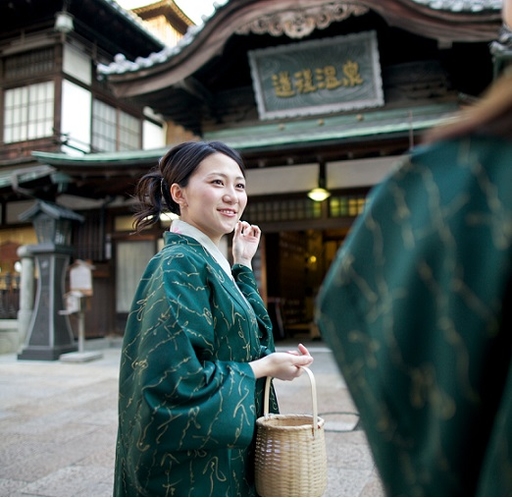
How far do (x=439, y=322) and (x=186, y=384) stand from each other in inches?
34.3

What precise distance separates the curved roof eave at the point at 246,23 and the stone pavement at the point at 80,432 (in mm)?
5395

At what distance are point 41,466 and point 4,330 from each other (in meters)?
8.34

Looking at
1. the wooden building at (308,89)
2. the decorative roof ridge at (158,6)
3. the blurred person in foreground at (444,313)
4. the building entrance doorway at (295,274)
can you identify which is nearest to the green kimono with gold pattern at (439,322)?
the blurred person in foreground at (444,313)

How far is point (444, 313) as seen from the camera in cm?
55

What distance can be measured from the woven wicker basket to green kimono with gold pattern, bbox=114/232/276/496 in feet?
0.30

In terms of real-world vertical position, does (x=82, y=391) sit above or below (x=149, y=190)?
below

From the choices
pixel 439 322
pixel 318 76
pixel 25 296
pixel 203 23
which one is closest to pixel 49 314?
pixel 25 296

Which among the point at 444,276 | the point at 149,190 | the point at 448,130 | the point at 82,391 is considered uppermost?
the point at 149,190

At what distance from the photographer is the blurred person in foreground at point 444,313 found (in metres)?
0.53

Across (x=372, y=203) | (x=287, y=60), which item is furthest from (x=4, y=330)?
(x=372, y=203)

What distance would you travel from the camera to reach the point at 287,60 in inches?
364

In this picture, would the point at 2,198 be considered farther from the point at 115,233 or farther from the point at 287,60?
the point at 287,60

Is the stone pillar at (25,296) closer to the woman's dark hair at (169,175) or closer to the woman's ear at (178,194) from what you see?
the woman's dark hair at (169,175)

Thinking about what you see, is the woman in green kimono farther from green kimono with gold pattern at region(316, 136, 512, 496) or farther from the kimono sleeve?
green kimono with gold pattern at region(316, 136, 512, 496)
